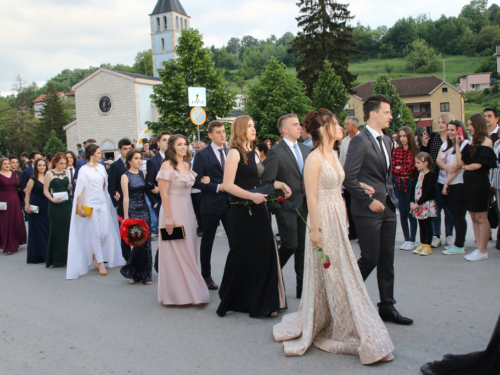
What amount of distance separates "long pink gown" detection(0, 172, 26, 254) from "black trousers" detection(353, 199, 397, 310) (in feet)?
30.4

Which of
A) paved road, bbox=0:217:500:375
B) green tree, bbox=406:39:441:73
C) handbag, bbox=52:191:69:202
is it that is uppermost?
green tree, bbox=406:39:441:73

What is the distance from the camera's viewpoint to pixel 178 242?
21.5 ft

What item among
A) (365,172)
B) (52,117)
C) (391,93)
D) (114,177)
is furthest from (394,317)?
(52,117)

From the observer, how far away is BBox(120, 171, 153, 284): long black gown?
7703 millimetres

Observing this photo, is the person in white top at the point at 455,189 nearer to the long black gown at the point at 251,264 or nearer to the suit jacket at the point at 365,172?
the suit jacket at the point at 365,172

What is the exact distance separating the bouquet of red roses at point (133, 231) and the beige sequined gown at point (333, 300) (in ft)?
10.6

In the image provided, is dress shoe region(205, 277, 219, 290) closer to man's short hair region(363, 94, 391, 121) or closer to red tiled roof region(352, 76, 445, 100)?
man's short hair region(363, 94, 391, 121)

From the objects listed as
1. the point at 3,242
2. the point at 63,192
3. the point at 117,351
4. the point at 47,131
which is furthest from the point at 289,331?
the point at 47,131

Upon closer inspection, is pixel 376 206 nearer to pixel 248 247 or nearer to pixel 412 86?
pixel 248 247

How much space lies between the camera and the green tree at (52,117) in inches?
3297

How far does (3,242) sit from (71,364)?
26.4 ft

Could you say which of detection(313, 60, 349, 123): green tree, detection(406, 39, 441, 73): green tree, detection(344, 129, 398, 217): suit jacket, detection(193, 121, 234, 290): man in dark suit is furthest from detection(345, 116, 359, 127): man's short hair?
detection(406, 39, 441, 73): green tree

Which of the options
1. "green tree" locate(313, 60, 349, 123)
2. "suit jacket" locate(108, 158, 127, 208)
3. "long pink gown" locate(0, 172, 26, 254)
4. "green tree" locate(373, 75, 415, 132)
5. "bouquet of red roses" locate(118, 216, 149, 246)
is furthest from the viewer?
"green tree" locate(373, 75, 415, 132)

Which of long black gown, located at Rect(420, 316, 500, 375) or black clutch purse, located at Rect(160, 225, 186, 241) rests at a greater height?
black clutch purse, located at Rect(160, 225, 186, 241)
